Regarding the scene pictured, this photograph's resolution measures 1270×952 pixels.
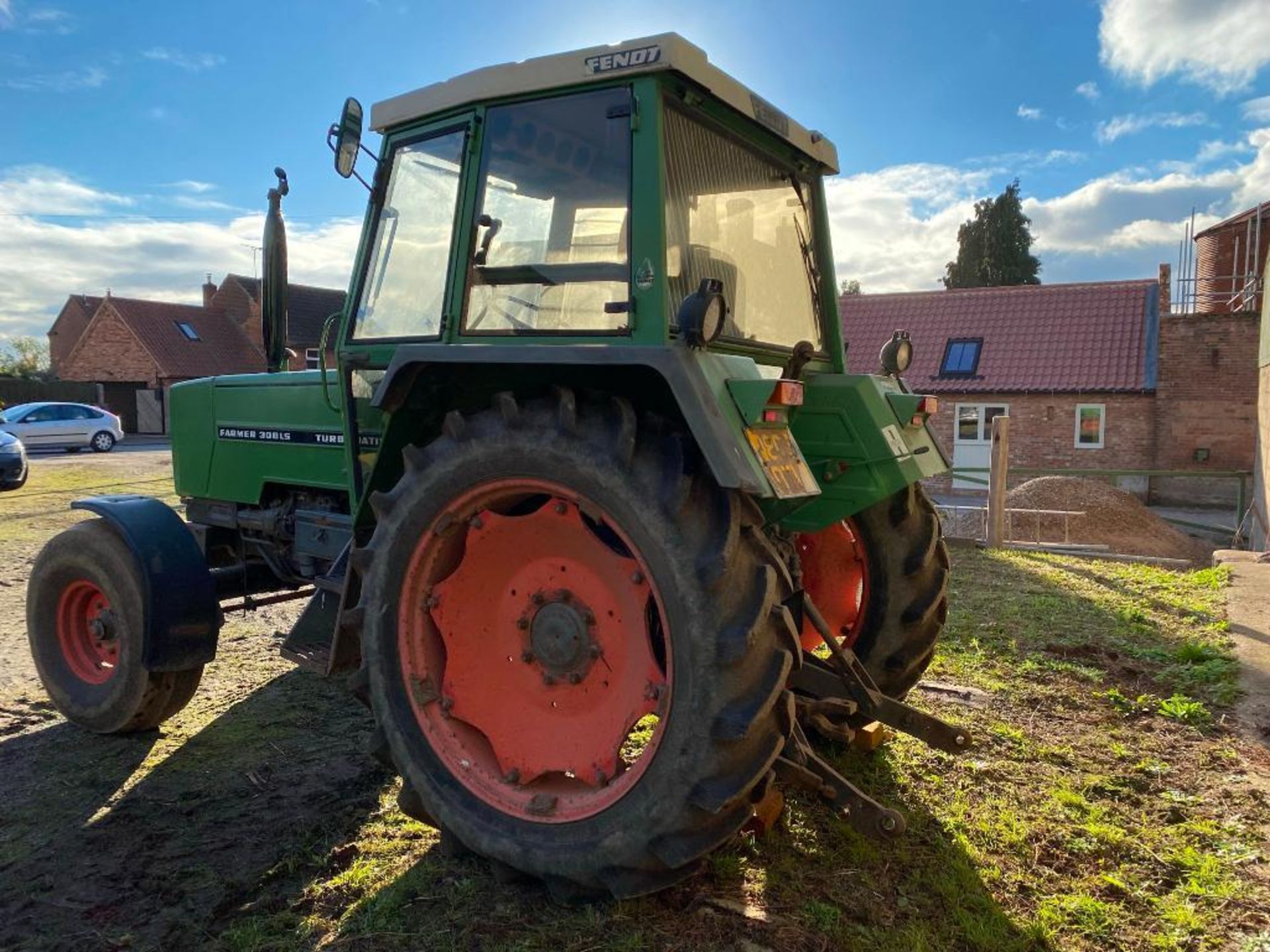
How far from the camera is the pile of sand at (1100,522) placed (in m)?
12.2

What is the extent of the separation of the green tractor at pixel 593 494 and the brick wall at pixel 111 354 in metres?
33.9

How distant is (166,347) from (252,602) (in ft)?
111

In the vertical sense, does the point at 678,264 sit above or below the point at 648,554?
above

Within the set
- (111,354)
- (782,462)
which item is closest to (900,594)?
(782,462)

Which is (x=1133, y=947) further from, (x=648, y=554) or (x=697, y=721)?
(x=648, y=554)

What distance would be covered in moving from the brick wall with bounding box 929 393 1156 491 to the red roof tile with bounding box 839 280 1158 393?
28cm

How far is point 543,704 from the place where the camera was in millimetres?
2635

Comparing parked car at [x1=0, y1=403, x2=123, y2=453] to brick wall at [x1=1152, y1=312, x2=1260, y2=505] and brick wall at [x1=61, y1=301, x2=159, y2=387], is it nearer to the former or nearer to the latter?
brick wall at [x1=61, y1=301, x2=159, y2=387]

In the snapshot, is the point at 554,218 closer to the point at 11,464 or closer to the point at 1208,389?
the point at 11,464

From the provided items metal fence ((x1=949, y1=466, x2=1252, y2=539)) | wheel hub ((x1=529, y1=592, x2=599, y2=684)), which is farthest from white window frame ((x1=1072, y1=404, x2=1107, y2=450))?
wheel hub ((x1=529, y1=592, x2=599, y2=684))

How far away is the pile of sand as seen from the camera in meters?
12.2

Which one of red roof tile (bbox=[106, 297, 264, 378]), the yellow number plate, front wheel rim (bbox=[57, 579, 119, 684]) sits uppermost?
red roof tile (bbox=[106, 297, 264, 378])

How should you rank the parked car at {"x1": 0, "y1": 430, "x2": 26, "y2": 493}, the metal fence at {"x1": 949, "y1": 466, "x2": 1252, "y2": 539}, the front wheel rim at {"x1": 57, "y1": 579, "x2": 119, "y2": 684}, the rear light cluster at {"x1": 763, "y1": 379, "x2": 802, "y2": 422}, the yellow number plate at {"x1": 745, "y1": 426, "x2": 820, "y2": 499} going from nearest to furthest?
the yellow number plate at {"x1": 745, "y1": 426, "x2": 820, "y2": 499} < the rear light cluster at {"x1": 763, "y1": 379, "x2": 802, "y2": 422} < the front wheel rim at {"x1": 57, "y1": 579, "x2": 119, "y2": 684} < the metal fence at {"x1": 949, "y1": 466, "x2": 1252, "y2": 539} < the parked car at {"x1": 0, "y1": 430, "x2": 26, "y2": 493}

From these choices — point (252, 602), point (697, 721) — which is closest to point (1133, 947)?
point (697, 721)
